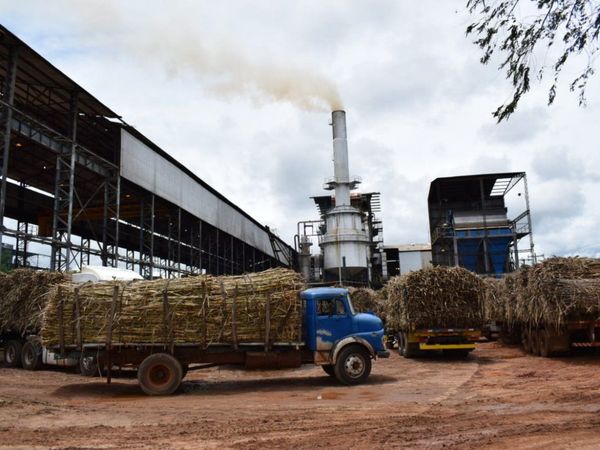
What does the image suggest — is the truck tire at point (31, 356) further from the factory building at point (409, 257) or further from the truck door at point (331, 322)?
the factory building at point (409, 257)

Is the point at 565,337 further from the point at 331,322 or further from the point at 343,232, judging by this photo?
the point at 343,232

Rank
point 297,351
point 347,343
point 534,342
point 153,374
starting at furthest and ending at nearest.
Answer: point 534,342 < point 347,343 < point 297,351 < point 153,374

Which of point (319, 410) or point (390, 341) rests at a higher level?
point (390, 341)

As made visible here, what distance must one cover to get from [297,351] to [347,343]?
1.30 m

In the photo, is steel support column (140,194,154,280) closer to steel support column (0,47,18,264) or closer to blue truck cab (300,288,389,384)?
steel support column (0,47,18,264)

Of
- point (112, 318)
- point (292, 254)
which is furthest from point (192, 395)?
point (292, 254)

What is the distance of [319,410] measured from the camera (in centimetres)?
970

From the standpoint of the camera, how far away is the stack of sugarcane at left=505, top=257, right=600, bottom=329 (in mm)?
15711

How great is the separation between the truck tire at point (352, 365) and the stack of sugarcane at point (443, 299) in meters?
5.12

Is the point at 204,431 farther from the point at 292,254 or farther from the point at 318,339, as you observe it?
the point at 292,254

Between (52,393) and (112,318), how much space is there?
253 centimetres

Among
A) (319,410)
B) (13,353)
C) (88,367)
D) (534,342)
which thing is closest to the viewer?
(319,410)

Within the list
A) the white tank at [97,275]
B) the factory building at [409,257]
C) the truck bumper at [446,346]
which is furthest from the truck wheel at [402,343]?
the factory building at [409,257]

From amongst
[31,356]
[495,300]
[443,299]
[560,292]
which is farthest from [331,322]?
[495,300]
